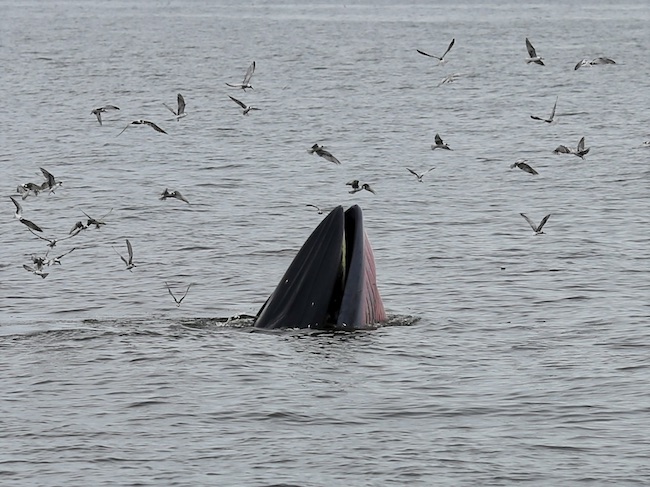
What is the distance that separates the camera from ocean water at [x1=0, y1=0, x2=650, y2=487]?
14.7 meters

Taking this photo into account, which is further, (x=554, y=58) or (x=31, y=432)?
(x=554, y=58)

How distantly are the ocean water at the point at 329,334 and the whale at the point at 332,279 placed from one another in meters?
0.30

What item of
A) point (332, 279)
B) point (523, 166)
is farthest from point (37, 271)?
point (523, 166)

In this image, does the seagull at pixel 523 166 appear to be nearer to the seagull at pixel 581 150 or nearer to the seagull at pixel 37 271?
the seagull at pixel 581 150

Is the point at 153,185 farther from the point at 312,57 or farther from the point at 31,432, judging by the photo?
the point at 312,57

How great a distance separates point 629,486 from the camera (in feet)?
44.9

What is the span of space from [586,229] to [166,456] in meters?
15.5

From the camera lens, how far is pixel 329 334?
18.0 m

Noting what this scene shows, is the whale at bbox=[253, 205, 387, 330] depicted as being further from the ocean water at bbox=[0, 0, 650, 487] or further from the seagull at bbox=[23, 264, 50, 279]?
the seagull at bbox=[23, 264, 50, 279]

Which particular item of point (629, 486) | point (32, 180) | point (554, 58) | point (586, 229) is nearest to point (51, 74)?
point (554, 58)

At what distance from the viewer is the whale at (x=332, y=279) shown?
17.6 m

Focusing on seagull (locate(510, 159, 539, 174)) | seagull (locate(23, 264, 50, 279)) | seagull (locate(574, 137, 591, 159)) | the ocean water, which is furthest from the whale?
seagull (locate(574, 137, 591, 159))

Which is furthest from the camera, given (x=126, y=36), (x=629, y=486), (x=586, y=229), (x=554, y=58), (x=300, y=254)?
(x=126, y=36)

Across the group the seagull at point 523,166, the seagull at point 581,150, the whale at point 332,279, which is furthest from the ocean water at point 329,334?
the seagull at point 581,150
